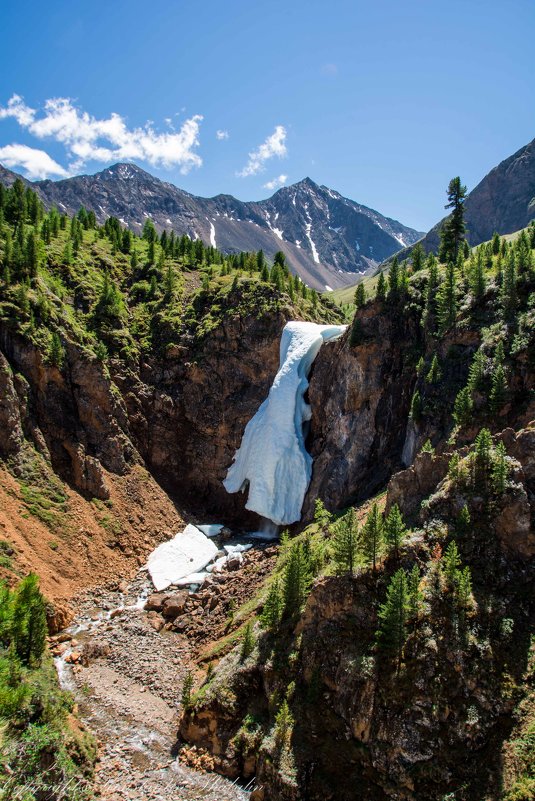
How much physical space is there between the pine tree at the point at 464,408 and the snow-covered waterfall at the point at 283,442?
1697cm

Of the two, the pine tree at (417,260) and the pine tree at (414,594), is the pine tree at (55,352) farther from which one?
the pine tree at (417,260)

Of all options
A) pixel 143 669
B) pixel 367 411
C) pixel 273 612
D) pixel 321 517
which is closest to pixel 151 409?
pixel 367 411

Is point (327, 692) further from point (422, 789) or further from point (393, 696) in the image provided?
point (422, 789)

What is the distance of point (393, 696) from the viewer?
56.3ft

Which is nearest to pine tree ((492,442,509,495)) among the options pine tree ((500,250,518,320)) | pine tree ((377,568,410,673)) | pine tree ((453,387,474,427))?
pine tree ((377,568,410,673))

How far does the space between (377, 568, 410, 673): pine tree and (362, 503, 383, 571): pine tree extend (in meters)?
1.85

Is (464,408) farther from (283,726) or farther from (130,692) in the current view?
(130,692)

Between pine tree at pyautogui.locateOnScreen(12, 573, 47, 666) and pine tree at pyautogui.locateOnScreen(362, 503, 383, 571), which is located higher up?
pine tree at pyautogui.locateOnScreen(362, 503, 383, 571)

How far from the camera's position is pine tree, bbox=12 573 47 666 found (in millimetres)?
21719

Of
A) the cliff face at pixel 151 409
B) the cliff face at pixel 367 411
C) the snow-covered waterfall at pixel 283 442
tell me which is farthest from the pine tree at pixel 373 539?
the cliff face at pixel 151 409

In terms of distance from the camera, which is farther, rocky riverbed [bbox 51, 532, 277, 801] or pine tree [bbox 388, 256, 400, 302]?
pine tree [bbox 388, 256, 400, 302]

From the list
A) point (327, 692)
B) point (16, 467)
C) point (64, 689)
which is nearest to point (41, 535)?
point (16, 467)

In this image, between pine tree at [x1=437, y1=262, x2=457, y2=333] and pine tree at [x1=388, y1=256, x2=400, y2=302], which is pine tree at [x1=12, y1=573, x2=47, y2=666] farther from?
pine tree at [x1=388, y1=256, x2=400, y2=302]

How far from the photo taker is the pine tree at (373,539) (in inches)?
773
